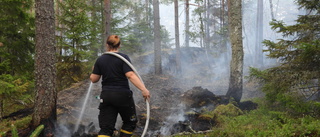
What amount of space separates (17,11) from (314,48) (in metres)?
9.42

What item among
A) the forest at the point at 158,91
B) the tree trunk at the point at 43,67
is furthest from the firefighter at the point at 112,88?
the tree trunk at the point at 43,67

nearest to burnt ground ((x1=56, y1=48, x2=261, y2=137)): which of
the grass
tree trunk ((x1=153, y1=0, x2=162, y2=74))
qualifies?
the grass

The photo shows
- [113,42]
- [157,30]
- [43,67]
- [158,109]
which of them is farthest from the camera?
[157,30]

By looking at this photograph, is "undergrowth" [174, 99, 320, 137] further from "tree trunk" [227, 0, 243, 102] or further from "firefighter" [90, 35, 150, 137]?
"firefighter" [90, 35, 150, 137]

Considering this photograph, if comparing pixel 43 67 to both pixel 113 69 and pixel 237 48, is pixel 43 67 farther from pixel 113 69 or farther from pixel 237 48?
pixel 237 48

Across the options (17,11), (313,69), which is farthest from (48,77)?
(313,69)

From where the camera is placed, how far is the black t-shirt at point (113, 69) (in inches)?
157

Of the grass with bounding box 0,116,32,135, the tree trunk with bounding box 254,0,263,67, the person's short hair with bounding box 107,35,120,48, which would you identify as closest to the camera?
the person's short hair with bounding box 107,35,120,48

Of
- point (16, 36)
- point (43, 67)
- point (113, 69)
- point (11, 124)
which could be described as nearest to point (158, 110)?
point (43, 67)

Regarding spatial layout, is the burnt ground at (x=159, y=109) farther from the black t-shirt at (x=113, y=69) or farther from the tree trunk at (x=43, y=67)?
the black t-shirt at (x=113, y=69)

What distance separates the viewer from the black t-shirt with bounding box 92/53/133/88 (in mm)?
3990

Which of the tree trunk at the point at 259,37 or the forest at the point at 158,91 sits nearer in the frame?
the forest at the point at 158,91

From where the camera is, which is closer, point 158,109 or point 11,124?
point 11,124

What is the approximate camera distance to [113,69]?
3.99 m
